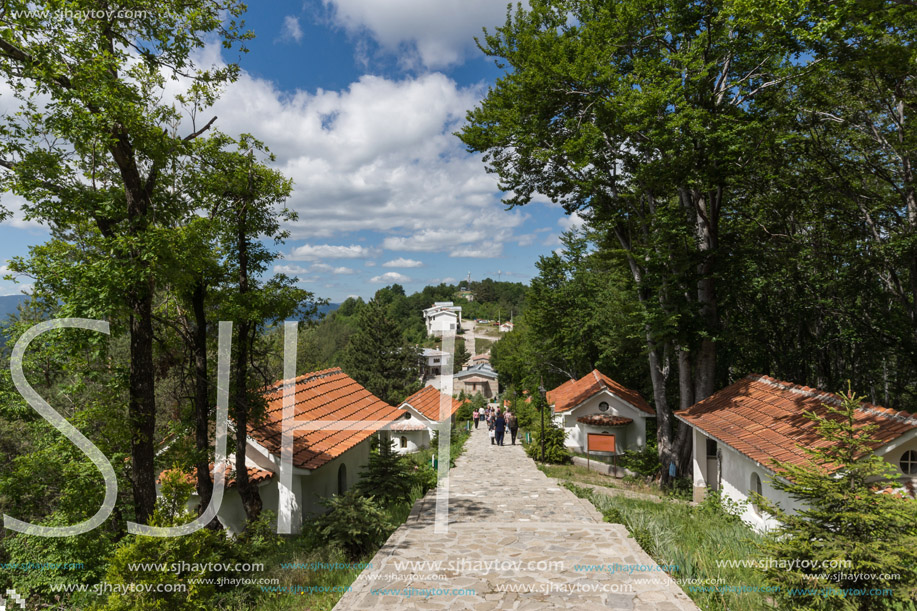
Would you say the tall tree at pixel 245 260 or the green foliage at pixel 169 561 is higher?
the tall tree at pixel 245 260

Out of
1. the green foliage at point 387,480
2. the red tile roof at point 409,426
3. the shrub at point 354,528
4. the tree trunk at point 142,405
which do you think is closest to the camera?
the tree trunk at point 142,405

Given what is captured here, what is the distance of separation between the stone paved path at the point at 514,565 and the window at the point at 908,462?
17.4 ft

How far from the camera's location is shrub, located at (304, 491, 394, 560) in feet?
30.7

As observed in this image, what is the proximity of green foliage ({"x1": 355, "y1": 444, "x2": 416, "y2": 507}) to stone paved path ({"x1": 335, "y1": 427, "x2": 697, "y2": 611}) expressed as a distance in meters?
0.79

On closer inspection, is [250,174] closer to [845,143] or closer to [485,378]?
[845,143]

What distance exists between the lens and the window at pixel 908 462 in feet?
29.4

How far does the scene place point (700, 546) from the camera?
8.34m

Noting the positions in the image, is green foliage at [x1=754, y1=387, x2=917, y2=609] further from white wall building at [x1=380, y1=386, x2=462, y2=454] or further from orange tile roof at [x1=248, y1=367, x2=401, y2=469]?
white wall building at [x1=380, y1=386, x2=462, y2=454]

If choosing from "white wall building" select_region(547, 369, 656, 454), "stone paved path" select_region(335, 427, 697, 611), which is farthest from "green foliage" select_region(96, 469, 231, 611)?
"white wall building" select_region(547, 369, 656, 454)

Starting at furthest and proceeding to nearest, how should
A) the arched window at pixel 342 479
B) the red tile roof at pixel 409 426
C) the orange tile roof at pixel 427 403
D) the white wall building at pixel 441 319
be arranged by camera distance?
the white wall building at pixel 441 319
the orange tile roof at pixel 427 403
the red tile roof at pixel 409 426
the arched window at pixel 342 479

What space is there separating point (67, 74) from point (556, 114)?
13.7 metres

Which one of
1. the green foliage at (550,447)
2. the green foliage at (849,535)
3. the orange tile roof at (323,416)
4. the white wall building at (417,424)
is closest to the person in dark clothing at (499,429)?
the green foliage at (550,447)

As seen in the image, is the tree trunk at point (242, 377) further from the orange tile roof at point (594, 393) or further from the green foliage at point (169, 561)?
the orange tile roof at point (594, 393)

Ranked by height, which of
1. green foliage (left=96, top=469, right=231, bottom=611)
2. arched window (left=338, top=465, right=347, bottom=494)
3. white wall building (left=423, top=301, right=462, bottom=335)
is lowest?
arched window (left=338, top=465, right=347, bottom=494)
